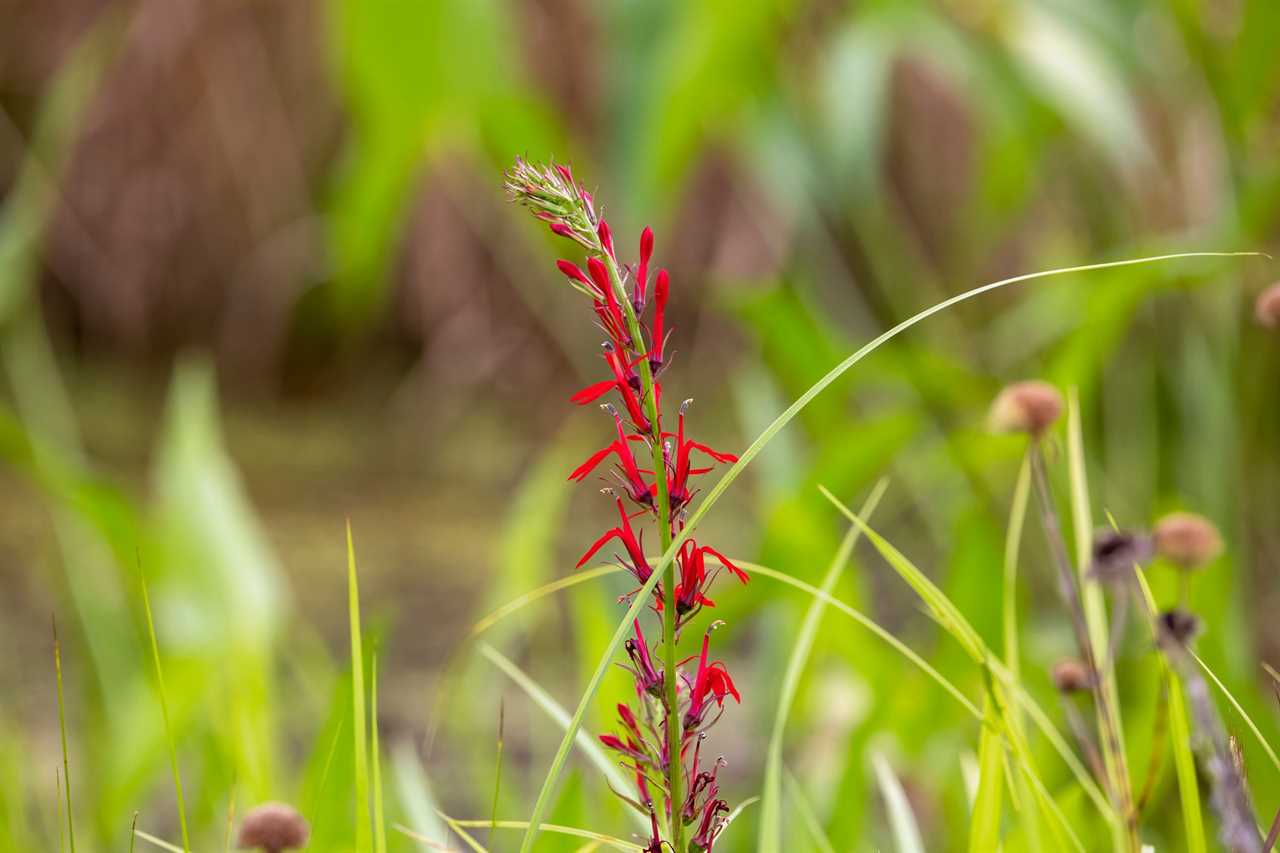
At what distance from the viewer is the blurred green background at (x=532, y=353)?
0.36 metres

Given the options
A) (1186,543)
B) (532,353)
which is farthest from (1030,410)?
(532,353)

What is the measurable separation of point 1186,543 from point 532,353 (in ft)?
3.00

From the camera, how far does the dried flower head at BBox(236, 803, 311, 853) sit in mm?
144

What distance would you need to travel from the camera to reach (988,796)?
169 mm

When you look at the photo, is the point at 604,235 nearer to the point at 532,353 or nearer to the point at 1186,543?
the point at 1186,543

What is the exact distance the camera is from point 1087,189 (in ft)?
1.77

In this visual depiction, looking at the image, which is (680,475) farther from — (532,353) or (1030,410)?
(532,353)

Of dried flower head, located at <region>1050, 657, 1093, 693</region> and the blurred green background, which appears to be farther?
the blurred green background

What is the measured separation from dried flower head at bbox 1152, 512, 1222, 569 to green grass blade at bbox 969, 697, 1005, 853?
29 millimetres

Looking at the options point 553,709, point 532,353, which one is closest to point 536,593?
point 553,709

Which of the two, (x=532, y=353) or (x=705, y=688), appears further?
(x=532, y=353)

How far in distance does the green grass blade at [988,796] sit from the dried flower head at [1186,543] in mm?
29

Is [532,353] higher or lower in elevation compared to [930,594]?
higher

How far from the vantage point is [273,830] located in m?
0.14
